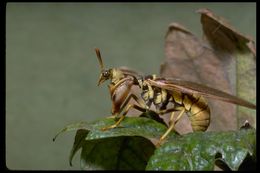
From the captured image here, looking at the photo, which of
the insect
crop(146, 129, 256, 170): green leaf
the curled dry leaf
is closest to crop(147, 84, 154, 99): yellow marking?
the insect

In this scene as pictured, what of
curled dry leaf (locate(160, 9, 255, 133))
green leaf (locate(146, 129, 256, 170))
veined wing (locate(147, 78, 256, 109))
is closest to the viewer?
green leaf (locate(146, 129, 256, 170))

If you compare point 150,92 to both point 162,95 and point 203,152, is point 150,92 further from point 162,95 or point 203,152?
point 203,152

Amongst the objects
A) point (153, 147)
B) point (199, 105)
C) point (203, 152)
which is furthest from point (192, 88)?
point (203, 152)

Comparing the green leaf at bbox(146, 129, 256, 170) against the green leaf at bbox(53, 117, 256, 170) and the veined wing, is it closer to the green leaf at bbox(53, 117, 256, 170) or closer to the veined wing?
the green leaf at bbox(53, 117, 256, 170)

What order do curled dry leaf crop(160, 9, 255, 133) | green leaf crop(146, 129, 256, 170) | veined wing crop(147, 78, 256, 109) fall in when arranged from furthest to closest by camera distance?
1. curled dry leaf crop(160, 9, 255, 133)
2. veined wing crop(147, 78, 256, 109)
3. green leaf crop(146, 129, 256, 170)

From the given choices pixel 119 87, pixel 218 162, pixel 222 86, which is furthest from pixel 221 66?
pixel 218 162

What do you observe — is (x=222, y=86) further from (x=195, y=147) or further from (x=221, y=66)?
(x=195, y=147)

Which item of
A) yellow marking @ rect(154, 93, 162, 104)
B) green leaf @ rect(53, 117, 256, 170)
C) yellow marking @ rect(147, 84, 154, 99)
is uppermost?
yellow marking @ rect(147, 84, 154, 99)

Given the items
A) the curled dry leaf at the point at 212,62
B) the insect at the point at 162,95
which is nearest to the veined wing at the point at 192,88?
the insect at the point at 162,95
